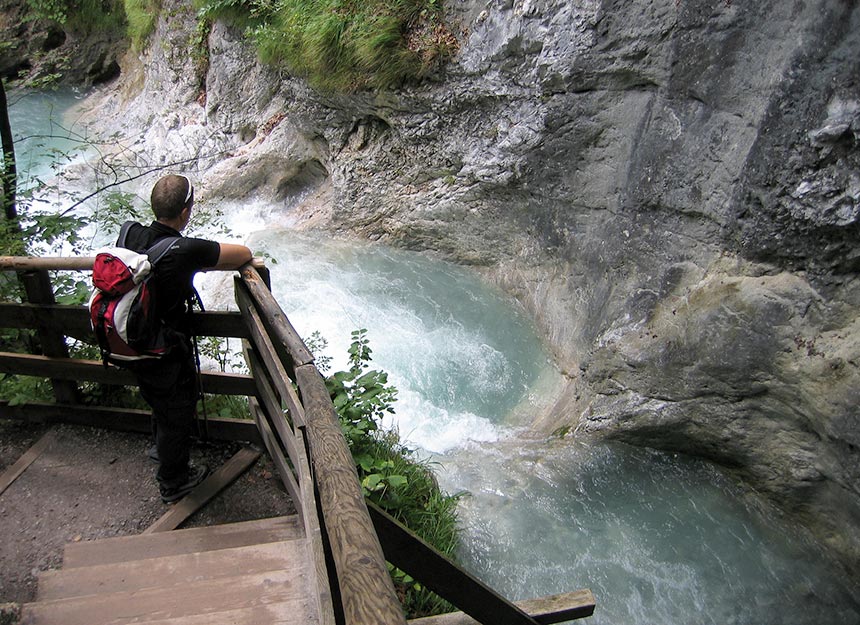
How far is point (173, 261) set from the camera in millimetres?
2633

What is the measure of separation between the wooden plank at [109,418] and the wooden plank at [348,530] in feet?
5.15

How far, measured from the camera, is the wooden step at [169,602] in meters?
2.10

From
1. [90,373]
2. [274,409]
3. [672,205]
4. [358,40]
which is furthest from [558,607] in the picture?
[358,40]

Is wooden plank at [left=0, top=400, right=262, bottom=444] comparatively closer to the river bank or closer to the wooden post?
the wooden post

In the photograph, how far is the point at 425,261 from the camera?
28.3 ft

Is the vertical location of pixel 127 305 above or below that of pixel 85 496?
above

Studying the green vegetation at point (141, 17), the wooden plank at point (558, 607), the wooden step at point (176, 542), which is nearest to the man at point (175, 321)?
the wooden step at point (176, 542)

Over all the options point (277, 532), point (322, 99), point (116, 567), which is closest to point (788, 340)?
point (277, 532)

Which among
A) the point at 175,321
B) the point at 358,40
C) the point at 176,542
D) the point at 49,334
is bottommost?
the point at 176,542

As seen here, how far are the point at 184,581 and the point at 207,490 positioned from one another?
2.82 ft

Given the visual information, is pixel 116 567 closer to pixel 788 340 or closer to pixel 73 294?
pixel 73 294

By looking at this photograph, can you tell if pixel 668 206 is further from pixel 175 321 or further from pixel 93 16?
pixel 93 16

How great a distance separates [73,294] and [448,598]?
3.18 m

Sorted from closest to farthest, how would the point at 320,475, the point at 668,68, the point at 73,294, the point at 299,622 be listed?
the point at 320,475
the point at 299,622
the point at 73,294
the point at 668,68
